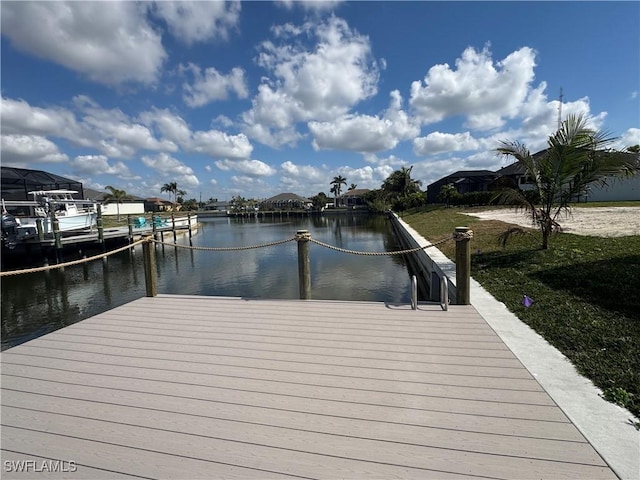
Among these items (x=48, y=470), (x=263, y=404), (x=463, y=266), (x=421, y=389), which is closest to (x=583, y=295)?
(x=463, y=266)

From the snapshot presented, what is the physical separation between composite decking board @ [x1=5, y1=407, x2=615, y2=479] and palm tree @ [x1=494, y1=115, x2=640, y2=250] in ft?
23.2

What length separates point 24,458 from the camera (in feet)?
6.54

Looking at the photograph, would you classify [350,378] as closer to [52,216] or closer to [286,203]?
[52,216]

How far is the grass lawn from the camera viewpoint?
9.29ft

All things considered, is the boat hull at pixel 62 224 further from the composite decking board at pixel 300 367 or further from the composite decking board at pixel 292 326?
the composite decking board at pixel 300 367

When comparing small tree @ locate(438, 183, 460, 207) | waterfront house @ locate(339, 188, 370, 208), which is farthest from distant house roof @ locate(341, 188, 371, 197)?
small tree @ locate(438, 183, 460, 207)

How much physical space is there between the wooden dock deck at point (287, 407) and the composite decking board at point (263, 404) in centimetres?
1

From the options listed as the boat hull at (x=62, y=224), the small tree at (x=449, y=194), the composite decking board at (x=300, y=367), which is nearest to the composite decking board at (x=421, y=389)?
the composite decking board at (x=300, y=367)

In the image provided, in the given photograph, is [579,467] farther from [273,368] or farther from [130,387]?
[130,387]

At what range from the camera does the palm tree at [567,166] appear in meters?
6.83

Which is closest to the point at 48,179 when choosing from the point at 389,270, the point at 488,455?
the point at 389,270

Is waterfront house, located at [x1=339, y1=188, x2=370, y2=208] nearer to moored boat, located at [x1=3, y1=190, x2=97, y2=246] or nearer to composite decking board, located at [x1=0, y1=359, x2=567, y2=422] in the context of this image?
moored boat, located at [x1=3, y1=190, x2=97, y2=246]

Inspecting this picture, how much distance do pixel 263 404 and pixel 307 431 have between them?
0.45 m

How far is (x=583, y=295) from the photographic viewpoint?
4.70 meters
